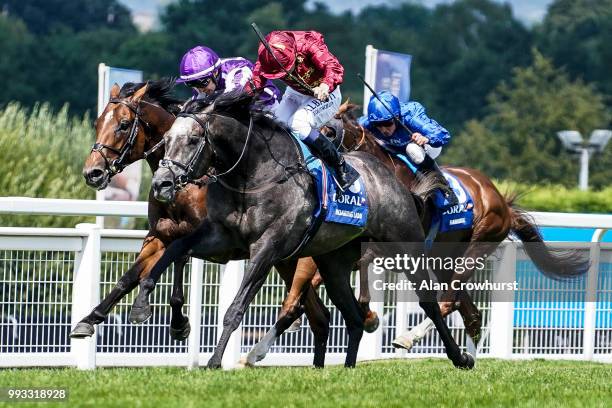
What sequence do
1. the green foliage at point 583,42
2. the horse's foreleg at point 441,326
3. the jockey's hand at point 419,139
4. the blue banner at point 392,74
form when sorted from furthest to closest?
the green foliage at point 583,42 < the blue banner at point 392,74 < the jockey's hand at point 419,139 < the horse's foreleg at point 441,326

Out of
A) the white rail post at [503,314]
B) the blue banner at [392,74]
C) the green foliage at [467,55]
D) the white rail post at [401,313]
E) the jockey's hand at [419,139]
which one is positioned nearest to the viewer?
the jockey's hand at [419,139]

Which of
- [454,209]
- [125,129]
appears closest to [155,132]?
[125,129]

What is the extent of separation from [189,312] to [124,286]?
167cm

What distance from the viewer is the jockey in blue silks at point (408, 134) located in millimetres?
9195

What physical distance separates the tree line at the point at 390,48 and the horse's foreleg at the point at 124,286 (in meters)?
43.3

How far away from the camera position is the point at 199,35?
70125 mm

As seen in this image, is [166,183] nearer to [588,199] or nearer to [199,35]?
[588,199]

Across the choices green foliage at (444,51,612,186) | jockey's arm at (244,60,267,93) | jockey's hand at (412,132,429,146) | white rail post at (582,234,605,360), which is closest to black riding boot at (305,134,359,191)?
jockey's arm at (244,60,267,93)

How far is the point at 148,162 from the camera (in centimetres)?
823

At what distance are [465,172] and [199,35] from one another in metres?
60.9

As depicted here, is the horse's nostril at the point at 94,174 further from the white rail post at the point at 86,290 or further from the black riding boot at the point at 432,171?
the black riding boot at the point at 432,171

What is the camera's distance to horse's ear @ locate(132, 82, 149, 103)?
8.35 meters

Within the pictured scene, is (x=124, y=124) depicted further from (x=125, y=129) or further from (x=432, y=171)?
(x=432, y=171)

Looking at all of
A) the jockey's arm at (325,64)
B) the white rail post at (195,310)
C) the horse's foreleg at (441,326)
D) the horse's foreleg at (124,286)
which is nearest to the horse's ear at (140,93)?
the horse's foreleg at (124,286)
